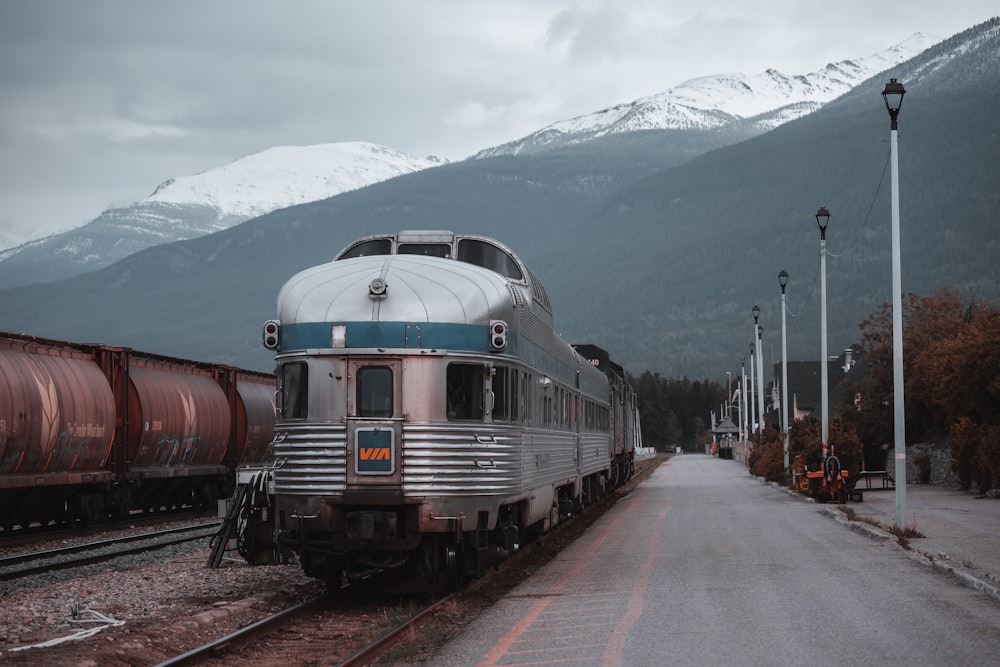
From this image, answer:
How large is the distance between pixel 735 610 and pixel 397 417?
429cm

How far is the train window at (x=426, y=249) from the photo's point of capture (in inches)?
700

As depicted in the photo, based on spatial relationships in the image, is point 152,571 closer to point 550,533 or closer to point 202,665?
point 202,665

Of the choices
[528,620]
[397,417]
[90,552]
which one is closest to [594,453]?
[90,552]

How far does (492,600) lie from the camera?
16.1m

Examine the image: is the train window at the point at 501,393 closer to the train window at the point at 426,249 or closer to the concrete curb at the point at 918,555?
the train window at the point at 426,249

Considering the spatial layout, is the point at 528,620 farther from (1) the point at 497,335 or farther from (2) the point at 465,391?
(1) the point at 497,335

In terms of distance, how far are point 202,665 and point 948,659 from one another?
257 inches

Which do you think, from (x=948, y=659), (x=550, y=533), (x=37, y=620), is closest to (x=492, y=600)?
(x=37, y=620)

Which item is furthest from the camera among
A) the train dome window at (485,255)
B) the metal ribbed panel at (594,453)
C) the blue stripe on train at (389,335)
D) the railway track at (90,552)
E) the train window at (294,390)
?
the metal ribbed panel at (594,453)

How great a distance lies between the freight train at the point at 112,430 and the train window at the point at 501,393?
33.0 ft

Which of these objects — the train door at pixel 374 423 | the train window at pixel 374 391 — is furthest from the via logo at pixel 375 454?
the train window at pixel 374 391

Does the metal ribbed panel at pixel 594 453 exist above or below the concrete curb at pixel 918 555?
above

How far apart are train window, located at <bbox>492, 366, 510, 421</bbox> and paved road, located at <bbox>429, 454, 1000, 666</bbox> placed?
2.22 metres

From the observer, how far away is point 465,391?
49.3 ft
